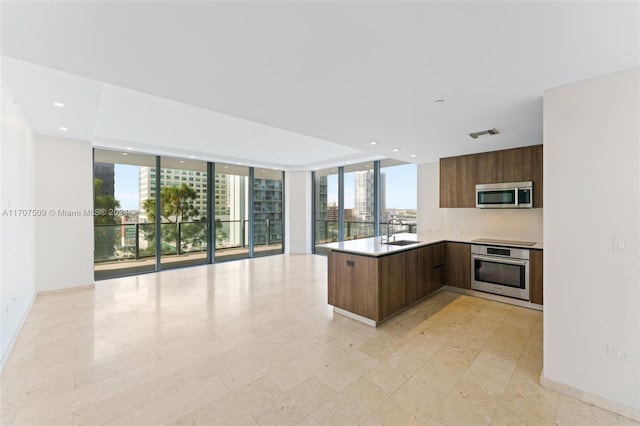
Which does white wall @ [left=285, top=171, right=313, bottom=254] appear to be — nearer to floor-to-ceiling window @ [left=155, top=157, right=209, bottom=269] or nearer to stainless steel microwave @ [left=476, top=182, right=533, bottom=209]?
floor-to-ceiling window @ [left=155, top=157, right=209, bottom=269]

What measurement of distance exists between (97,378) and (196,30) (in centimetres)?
289

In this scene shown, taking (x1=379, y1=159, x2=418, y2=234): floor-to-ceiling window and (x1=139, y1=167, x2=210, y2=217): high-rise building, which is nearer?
(x1=139, y1=167, x2=210, y2=217): high-rise building

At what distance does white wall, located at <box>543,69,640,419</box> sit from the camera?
1.93m

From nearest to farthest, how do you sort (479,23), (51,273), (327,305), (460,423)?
(479,23), (460,423), (327,305), (51,273)

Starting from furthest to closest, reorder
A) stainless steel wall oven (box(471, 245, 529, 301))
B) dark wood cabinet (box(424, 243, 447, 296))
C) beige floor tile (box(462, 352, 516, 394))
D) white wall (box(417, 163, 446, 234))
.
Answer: white wall (box(417, 163, 446, 234)), dark wood cabinet (box(424, 243, 447, 296)), stainless steel wall oven (box(471, 245, 529, 301)), beige floor tile (box(462, 352, 516, 394))

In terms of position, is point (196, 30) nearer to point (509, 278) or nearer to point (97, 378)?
point (97, 378)

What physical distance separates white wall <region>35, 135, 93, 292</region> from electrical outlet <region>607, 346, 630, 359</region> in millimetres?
7028

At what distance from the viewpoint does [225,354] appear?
273 cm

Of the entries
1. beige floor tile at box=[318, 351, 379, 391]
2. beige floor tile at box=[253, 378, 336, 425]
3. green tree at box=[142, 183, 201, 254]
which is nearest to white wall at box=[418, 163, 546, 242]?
beige floor tile at box=[318, 351, 379, 391]

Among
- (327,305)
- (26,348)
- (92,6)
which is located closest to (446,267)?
(327,305)

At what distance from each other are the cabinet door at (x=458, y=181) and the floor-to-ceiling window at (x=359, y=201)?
2128 millimetres

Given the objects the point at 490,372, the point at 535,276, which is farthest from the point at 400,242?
the point at 490,372

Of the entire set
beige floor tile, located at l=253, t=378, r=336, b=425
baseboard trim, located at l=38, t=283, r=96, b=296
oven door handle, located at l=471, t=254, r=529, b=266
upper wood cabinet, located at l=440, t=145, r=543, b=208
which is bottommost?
beige floor tile, located at l=253, t=378, r=336, b=425

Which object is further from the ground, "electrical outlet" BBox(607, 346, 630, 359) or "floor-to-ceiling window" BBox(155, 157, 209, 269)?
"floor-to-ceiling window" BBox(155, 157, 209, 269)
